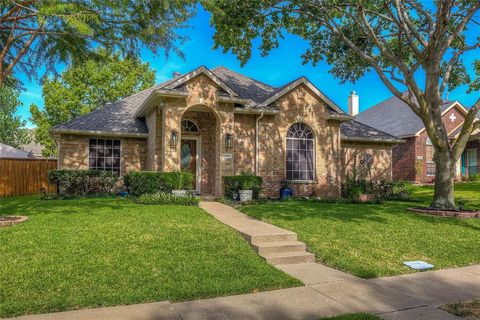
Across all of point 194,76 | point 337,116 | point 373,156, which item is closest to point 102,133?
point 194,76

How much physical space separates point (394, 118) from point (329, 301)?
1123 inches

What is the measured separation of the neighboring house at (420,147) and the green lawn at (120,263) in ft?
71.3

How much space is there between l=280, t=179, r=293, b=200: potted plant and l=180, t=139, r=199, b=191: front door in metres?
3.68

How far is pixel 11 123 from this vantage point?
141 feet

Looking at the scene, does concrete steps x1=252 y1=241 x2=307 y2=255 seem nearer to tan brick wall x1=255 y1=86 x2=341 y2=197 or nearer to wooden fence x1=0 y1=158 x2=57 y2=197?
tan brick wall x1=255 y1=86 x2=341 y2=197

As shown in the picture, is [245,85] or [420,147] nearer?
[245,85]

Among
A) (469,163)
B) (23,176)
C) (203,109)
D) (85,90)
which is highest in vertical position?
(85,90)

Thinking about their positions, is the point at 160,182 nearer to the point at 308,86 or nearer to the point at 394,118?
the point at 308,86

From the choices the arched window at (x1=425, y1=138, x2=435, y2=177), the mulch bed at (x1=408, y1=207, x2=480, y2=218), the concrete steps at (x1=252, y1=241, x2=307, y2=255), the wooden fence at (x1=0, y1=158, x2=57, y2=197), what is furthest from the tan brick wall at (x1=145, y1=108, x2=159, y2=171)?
the arched window at (x1=425, y1=138, x2=435, y2=177)

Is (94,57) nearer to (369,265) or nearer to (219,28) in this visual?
(219,28)

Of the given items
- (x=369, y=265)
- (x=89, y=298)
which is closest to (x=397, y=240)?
(x=369, y=265)

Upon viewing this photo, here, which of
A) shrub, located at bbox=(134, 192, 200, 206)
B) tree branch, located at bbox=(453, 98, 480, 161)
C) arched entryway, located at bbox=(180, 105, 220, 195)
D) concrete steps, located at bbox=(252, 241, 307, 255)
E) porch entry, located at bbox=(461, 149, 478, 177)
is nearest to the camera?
concrete steps, located at bbox=(252, 241, 307, 255)

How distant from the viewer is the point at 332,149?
16953mm

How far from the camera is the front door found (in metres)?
16.0
